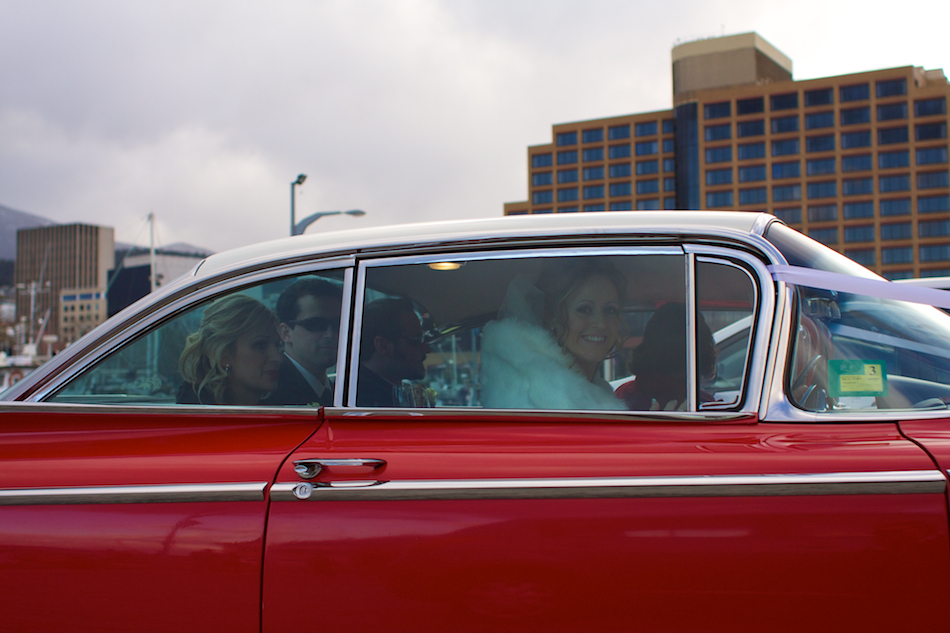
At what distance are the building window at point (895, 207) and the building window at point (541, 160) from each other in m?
46.0

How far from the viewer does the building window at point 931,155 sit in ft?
280

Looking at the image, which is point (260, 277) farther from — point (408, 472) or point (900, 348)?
point (900, 348)

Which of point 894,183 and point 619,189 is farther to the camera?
point 619,189

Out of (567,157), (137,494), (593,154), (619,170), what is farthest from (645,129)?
(137,494)

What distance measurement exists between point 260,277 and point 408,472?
738 mm

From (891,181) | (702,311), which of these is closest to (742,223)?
(702,311)

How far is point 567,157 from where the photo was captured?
105375mm

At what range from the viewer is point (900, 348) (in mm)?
1666

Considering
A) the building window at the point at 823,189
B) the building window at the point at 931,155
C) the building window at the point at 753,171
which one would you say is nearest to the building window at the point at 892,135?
the building window at the point at 931,155

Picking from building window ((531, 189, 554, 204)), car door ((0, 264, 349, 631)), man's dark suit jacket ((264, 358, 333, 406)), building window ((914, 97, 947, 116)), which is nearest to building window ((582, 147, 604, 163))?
building window ((531, 189, 554, 204))

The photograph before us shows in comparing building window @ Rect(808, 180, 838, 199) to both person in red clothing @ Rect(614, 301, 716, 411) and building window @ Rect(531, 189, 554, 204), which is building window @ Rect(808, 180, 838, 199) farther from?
person in red clothing @ Rect(614, 301, 716, 411)

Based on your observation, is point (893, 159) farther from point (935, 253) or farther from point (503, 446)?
point (503, 446)

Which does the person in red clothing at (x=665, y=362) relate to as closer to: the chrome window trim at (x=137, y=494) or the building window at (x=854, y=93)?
the chrome window trim at (x=137, y=494)

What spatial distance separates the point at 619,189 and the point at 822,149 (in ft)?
91.1
